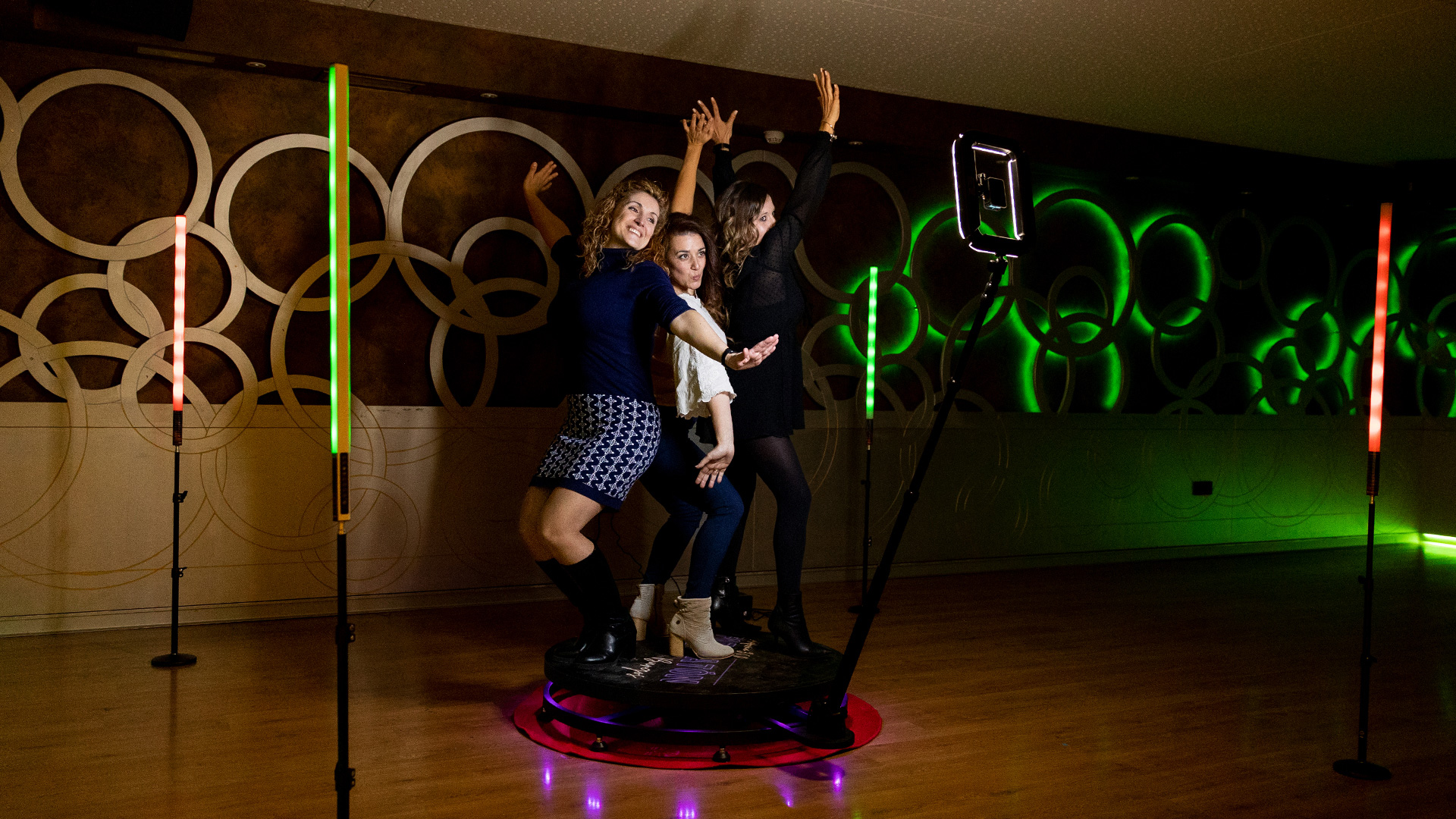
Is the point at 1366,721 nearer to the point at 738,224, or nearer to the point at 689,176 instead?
the point at 738,224

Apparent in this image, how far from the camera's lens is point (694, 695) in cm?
269

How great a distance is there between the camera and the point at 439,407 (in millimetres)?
4570

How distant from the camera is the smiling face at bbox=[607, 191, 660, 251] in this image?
3023 millimetres

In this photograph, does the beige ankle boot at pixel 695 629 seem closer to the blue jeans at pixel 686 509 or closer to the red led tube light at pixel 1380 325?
the blue jeans at pixel 686 509

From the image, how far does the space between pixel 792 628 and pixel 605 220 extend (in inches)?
54.2

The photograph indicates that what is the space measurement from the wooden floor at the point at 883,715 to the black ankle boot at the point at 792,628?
313 millimetres

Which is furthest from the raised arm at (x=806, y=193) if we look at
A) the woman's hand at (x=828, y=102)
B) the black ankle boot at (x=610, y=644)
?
the black ankle boot at (x=610, y=644)

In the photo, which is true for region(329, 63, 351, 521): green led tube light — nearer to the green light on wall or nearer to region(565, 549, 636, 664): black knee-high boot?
region(565, 549, 636, 664): black knee-high boot

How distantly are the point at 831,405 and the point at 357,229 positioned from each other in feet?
8.11

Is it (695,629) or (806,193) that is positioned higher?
(806,193)

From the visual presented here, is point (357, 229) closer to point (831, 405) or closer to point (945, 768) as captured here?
point (831, 405)

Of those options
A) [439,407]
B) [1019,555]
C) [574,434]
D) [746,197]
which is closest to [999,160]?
[746,197]

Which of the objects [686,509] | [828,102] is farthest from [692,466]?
[828,102]

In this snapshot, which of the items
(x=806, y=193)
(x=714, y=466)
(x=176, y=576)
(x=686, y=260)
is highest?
(x=806, y=193)
